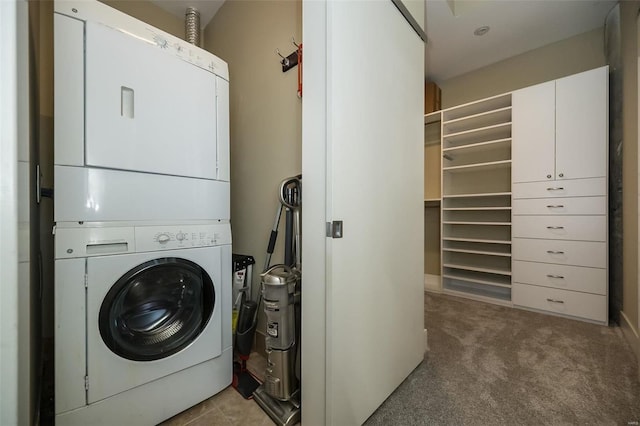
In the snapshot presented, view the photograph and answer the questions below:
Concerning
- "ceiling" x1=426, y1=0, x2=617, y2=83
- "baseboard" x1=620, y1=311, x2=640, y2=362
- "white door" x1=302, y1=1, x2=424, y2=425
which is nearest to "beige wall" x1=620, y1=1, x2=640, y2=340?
"baseboard" x1=620, y1=311, x2=640, y2=362

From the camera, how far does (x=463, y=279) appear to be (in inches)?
111

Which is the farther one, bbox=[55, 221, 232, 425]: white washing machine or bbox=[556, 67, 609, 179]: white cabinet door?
bbox=[556, 67, 609, 179]: white cabinet door

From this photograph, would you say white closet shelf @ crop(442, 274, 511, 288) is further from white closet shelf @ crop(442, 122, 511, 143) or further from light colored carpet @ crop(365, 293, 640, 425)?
white closet shelf @ crop(442, 122, 511, 143)

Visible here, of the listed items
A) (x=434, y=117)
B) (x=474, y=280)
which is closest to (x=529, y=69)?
(x=434, y=117)

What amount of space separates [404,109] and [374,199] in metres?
0.61

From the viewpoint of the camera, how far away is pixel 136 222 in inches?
40.7

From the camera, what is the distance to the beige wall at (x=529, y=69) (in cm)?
240

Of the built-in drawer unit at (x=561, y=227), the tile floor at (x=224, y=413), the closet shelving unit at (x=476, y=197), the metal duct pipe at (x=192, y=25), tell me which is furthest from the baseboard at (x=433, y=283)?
the metal duct pipe at (x=192, y=25)

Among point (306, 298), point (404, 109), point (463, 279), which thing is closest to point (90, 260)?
point (306, 298)

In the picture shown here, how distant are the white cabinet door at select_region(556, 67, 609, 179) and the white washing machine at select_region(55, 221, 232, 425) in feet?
9.54

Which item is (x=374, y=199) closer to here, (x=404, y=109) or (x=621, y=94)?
(x=404, y=109)

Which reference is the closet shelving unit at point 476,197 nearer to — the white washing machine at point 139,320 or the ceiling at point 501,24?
the ceiling at point 501,24

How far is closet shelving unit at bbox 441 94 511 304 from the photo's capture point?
274 centimetres

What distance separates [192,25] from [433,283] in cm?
375
